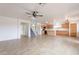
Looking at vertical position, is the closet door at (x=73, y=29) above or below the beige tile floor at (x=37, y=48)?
above

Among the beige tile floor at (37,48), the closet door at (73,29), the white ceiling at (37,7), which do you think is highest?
the white ceiling at (37,7)

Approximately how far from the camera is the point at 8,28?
10781mm

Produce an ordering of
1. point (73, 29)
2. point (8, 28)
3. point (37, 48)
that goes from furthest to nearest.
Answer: point (73, 29) → point (8, 28) → point (37, 48)

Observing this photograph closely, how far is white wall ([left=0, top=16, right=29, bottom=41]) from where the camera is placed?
9930 millimetres

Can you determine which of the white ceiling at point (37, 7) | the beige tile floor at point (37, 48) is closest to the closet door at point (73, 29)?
the beige tile floor at point (37, 48)

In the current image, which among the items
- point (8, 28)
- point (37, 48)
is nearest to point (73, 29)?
point (8, 28)

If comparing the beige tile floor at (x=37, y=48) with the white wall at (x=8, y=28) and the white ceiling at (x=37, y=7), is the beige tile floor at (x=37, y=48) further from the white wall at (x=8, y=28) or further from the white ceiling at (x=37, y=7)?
the white ceiling at (x=37, y=7)

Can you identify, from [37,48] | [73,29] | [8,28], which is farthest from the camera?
[73,29]

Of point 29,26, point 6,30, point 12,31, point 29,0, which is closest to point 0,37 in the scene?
point 6,30

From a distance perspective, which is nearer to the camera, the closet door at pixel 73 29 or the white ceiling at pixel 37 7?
the white ceiling at pixel 37 7

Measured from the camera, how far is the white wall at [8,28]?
993 cm

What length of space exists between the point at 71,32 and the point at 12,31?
10.9 meters

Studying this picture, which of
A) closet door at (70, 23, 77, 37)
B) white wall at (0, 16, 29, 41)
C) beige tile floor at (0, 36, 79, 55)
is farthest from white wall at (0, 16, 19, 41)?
closet door at (70, 23, 77, 37)

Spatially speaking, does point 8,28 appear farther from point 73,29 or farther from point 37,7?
point 73,29
